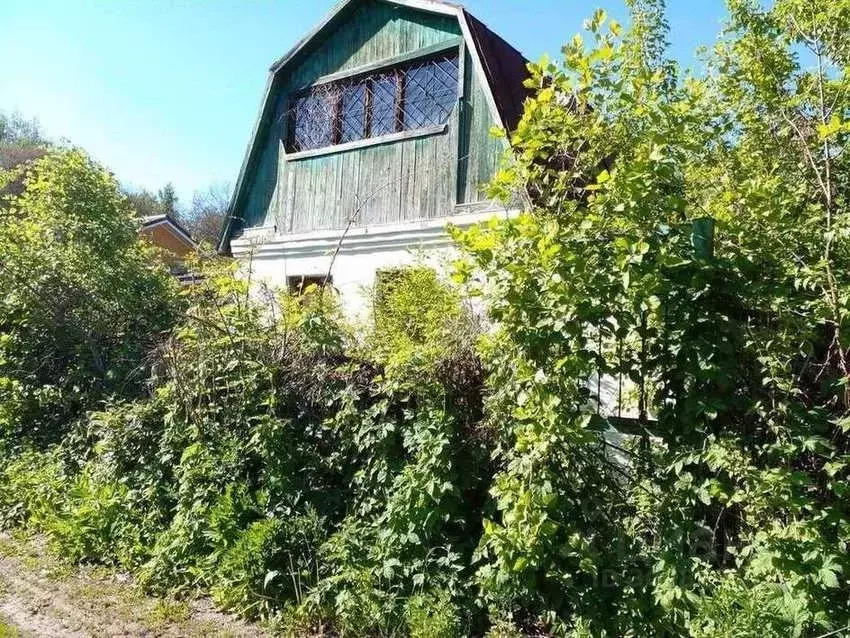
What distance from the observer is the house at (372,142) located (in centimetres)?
859

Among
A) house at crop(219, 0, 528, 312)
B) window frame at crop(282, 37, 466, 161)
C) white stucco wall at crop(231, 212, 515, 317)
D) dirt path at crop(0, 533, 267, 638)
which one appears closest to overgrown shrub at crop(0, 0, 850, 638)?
dirt path at crop(0, 533, 267, 638)

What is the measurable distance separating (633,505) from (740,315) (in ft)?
4.01

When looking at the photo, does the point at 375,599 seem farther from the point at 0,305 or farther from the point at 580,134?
the point at 0,305

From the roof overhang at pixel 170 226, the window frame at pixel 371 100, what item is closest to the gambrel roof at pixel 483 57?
the window frame at pixel 371 100

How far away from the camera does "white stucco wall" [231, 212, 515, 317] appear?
28.3ft

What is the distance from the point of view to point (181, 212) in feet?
159

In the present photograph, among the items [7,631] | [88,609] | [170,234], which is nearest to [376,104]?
[88,609]

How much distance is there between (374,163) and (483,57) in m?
2.42

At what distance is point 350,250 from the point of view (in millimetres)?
9852

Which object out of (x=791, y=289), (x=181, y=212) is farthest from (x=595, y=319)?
(x=181, y=212)

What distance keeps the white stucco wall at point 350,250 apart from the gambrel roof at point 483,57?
1.63m

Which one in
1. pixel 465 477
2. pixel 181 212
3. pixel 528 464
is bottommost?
pixel 465 477

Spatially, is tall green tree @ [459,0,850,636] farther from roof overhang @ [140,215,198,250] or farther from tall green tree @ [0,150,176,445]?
roof overhang @ [140,215,198,250]

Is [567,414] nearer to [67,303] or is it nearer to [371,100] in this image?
[67,303]
